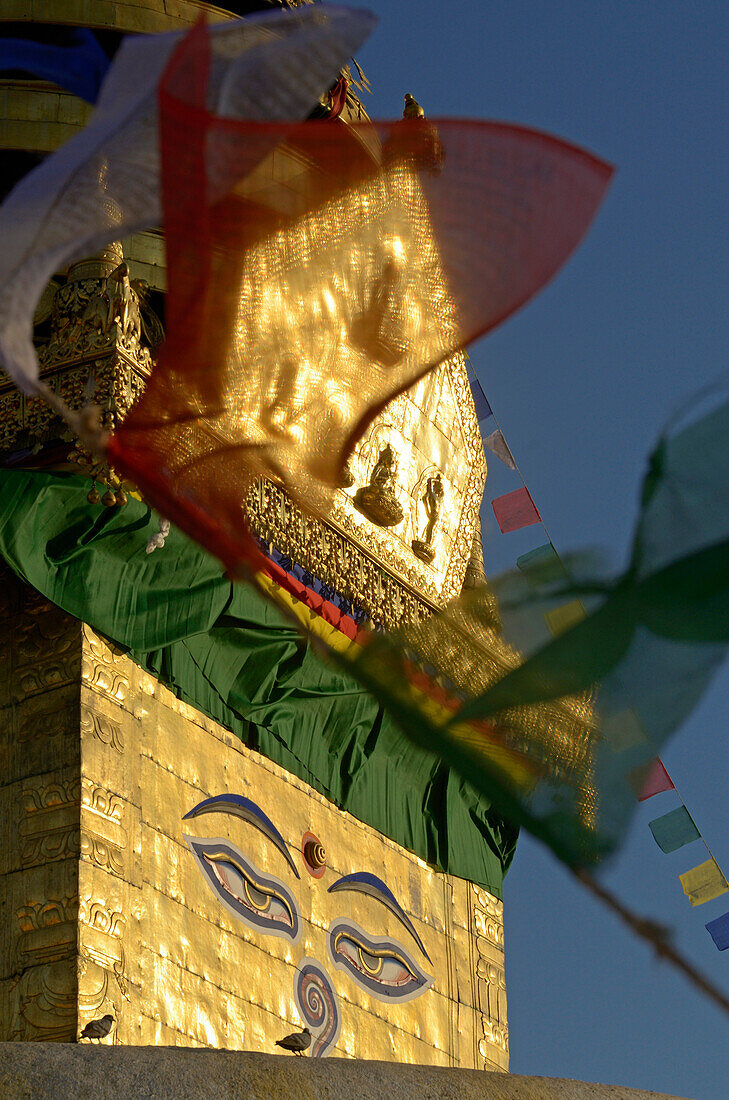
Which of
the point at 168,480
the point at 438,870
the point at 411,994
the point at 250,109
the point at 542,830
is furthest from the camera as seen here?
the point at 438,870

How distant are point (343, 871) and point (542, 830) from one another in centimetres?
692

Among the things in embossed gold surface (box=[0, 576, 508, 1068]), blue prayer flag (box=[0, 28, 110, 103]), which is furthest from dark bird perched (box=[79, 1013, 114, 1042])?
blue prayer flag (box=[0, 28, 110, 103])

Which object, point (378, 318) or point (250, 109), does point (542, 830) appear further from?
point (250, 109)

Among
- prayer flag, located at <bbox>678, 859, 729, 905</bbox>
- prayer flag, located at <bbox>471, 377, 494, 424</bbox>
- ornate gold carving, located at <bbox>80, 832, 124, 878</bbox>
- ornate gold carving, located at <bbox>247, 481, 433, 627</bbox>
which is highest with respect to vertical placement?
prayer flag, located at <bbox>471, 377, 494, 424</bbox>

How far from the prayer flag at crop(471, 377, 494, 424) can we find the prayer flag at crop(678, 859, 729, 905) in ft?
12.3

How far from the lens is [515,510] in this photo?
8.95m

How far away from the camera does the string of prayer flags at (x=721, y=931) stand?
5.17 meters

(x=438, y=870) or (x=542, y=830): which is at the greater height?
(x=438, y=870)

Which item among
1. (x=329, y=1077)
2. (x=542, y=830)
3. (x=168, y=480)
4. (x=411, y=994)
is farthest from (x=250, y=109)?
(x=411, y=994)

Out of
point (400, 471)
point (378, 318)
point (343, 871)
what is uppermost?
point (400, 471)

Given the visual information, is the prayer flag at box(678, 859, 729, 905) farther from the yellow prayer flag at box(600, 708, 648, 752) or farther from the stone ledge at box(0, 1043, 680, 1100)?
the yellow prayer flag at box(600, 708, 648, 752)

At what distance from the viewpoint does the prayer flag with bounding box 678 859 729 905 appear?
5.18 m

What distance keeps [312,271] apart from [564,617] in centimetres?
131

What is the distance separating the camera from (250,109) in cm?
384
